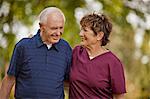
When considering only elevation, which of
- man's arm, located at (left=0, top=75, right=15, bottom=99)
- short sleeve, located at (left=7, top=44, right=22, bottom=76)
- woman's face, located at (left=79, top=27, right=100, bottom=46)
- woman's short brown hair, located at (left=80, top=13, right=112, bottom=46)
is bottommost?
man's arm, located at (left=0, top=75, right=15, bottom=99)

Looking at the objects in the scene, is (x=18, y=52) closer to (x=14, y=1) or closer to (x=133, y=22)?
(x=14, y=1)

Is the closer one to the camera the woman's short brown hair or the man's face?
the man's face

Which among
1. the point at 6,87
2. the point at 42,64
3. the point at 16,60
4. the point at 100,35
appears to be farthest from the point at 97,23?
the point at 6,87

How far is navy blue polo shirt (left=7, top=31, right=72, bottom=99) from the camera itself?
4.27 metres

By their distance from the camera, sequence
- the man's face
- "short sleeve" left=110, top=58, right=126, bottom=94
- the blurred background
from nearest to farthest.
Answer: the man's face, "short sleeve" left=110, top=58, right=126, bottom=94, the blurred background

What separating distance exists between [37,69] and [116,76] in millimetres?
541

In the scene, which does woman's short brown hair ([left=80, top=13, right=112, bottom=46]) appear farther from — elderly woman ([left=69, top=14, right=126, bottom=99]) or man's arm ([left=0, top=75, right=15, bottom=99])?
man's arm ([left=0, top=75, right=15, bottom=99])

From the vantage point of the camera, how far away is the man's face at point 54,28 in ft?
13.8

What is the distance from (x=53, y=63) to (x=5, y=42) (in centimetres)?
320

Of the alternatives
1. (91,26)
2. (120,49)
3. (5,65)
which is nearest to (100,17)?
(91,26)

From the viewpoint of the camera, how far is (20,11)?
7.46 meters

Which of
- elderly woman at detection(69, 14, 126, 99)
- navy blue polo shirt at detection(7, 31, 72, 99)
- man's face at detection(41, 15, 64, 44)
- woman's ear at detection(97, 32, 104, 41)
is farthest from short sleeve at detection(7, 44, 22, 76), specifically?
woman's ear at detection(97, 32, 104, 41)

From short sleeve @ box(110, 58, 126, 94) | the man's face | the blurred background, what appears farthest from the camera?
Answer: the blurred background

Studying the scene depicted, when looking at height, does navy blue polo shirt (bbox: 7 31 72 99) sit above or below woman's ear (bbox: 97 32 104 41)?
below
